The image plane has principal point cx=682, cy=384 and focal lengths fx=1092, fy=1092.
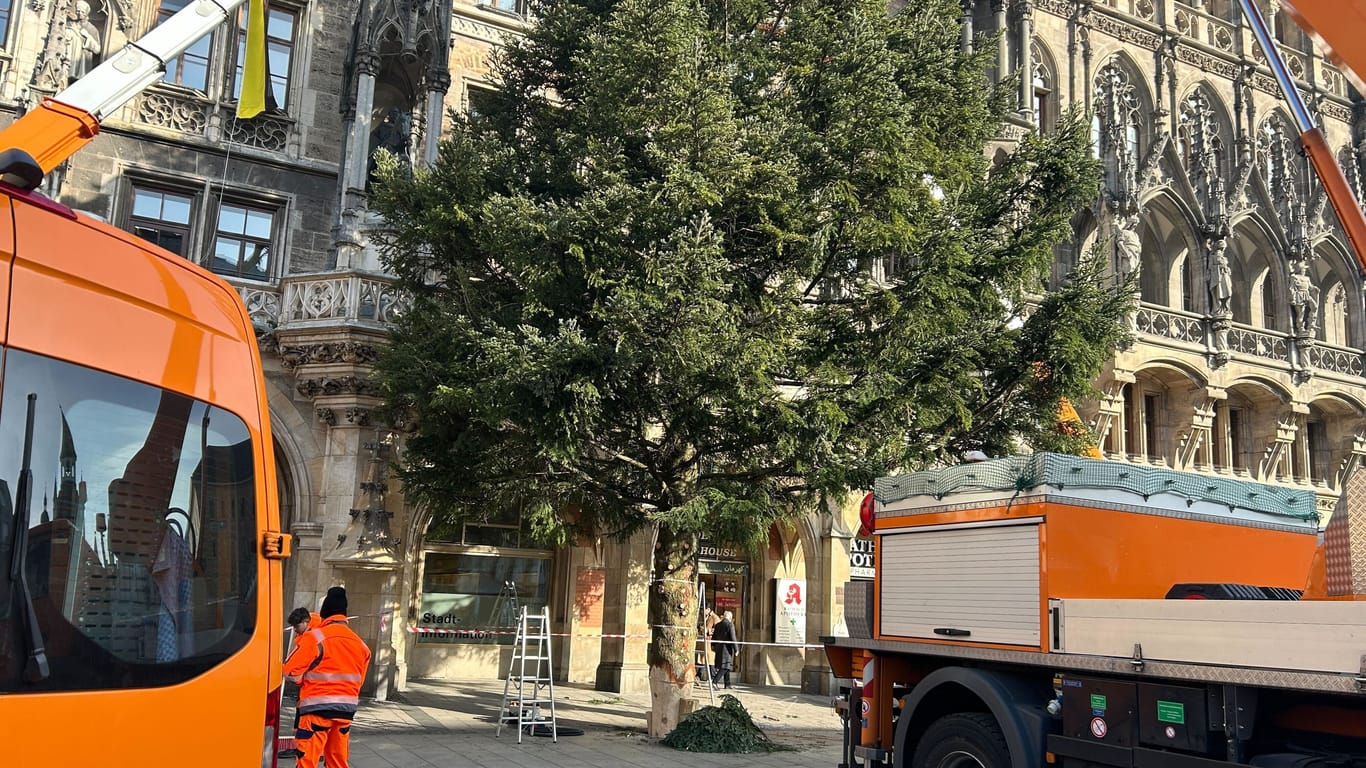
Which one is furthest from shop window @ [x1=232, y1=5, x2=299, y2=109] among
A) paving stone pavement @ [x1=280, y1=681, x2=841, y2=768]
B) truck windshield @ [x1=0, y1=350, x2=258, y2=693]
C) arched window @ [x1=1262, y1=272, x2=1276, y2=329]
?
arched window @ [x1=1262, y1=272, x2=1276, y2=329]

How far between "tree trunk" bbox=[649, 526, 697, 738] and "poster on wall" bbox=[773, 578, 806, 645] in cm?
878

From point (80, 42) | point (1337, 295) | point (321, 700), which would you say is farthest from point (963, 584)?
point (1337, 295)

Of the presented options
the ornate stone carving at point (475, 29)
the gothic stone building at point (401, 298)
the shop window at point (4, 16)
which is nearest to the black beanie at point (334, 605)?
the gothic stone building at point (401, 298)

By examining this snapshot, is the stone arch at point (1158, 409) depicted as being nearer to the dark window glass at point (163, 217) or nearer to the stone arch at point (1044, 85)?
the stone arch at point (1044, 85)

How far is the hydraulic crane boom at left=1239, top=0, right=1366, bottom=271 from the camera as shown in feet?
17.6

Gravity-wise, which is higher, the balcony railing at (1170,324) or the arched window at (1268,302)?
the arched window at (1268,302)

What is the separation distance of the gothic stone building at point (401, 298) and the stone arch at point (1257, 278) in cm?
7

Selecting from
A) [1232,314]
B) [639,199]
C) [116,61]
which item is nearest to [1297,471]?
[1232,314]

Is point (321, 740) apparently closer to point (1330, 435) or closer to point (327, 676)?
point (327, 676)

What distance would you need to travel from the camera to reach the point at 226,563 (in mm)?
4316

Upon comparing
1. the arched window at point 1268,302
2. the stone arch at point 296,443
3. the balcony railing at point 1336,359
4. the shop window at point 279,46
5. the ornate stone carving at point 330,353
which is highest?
the shop window at point 279,46

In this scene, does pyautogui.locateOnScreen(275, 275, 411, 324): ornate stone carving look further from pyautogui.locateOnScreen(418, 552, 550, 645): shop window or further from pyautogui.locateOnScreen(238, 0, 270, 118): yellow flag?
pyautogui.locateOnScreen(238, 0, 270, 118): yellow flag

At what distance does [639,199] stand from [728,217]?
126 cm

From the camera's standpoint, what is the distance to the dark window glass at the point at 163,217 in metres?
17.7
